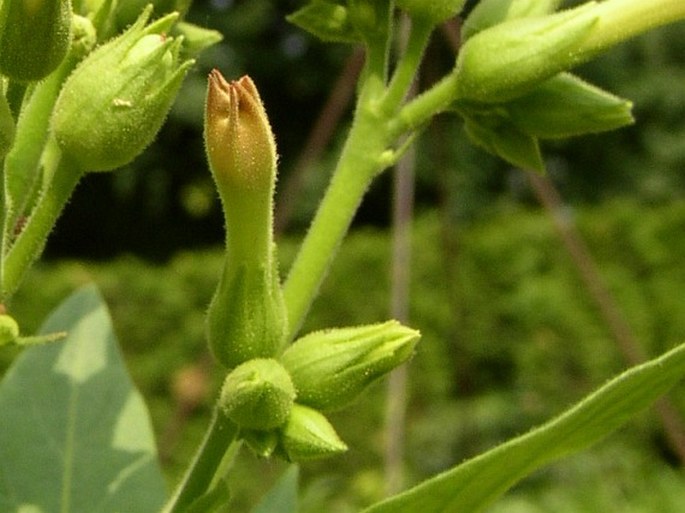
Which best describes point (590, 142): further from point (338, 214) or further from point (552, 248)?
point (338, 214)

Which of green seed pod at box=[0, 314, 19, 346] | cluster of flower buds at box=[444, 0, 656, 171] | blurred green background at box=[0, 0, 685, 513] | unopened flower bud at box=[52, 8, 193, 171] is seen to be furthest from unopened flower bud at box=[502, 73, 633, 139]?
blurred green background at box=[0, 0, 685, 513]

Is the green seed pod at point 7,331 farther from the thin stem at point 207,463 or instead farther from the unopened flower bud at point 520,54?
the unopened flower bud at point 520,54

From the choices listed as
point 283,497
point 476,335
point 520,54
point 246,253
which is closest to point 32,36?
point 246,253

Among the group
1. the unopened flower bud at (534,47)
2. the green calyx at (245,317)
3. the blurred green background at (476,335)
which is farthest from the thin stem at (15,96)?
the blurred green background at (476,335)

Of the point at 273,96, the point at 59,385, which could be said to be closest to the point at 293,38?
the point at 273,96

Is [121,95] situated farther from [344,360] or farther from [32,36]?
[344,360]

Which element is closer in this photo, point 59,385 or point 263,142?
point 263,142
